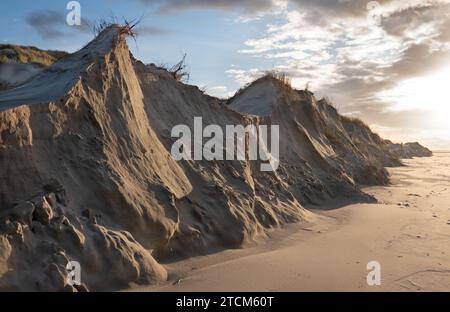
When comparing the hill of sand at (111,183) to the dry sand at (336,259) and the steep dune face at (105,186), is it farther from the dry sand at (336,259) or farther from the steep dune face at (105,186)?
the dry sand at (336,259)

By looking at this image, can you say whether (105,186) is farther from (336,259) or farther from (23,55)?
(23,55)

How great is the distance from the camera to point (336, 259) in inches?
196

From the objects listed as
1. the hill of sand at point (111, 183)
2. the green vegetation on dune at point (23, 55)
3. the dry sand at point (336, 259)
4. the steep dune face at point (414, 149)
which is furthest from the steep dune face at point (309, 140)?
the steep dune face at point (414, 149)

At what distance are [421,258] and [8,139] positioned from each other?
431 cm

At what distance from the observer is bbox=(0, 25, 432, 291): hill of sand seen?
11.9ft

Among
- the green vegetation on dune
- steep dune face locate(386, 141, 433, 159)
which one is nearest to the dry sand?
the green vegetation on dune

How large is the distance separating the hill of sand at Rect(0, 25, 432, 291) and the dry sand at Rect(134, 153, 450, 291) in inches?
11.1

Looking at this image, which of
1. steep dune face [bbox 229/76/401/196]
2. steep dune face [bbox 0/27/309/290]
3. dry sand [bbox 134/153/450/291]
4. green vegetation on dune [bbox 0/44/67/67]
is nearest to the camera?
steep dune face [bbox 0/27/309/290]

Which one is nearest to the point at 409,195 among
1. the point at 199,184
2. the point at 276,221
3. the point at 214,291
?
the point at 276,221

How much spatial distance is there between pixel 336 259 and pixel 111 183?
2450 mm

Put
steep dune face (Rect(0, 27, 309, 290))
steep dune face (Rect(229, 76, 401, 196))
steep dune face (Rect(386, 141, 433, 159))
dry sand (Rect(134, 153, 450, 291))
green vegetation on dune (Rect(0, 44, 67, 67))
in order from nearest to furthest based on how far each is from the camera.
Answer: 1. steep dune face (Rect(0, 27, 309, 290))
2. dry sand (Rect(134, 153, 450, 291))
3. steep dune face (Rect(229, 76, 401, 196))
4. green vegetation on dune (Rect(0, 44, 67, 67))
5. steep dune face (Rect(386, 141, 433, 159))

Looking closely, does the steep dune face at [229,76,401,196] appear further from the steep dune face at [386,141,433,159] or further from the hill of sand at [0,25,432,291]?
the steep dune face at [386,141,433,159]

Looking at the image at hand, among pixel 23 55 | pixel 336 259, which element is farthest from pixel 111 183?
pixel 23 55
